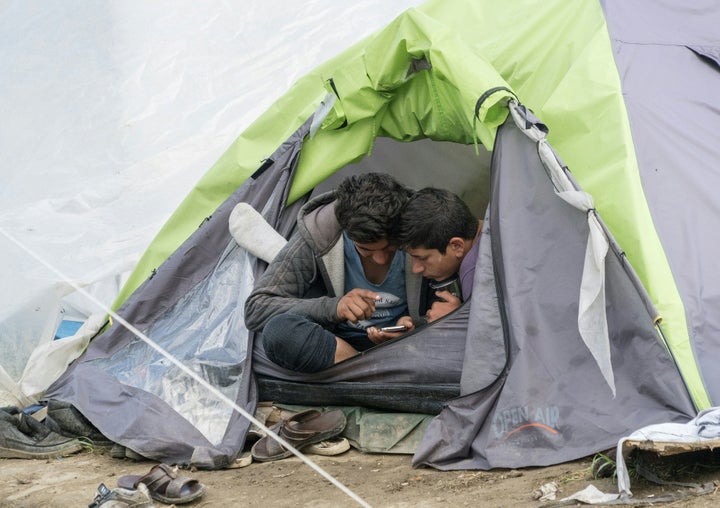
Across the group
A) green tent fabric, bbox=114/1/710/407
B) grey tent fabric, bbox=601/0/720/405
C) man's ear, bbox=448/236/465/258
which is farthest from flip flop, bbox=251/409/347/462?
grey tent fabric, bbox=601/0/720/405

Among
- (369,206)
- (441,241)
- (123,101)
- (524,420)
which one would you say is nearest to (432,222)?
(441,241)

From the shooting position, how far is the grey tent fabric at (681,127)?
294 centimetres

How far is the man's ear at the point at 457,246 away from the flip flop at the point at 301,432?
72cm

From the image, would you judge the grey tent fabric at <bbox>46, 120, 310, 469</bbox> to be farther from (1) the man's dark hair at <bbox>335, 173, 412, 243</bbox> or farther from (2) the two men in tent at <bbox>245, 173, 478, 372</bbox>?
(1) the man's dark hair at <bbox>335, 173, 412, 243</bbox>

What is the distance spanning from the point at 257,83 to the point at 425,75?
190cm

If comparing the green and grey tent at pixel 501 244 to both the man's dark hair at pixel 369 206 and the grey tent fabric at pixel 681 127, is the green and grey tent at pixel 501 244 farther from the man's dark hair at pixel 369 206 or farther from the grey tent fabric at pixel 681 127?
the man's dark hair at pixel 369 206

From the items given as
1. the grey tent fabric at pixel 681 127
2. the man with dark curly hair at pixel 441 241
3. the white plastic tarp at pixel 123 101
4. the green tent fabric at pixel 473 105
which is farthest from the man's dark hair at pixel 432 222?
the white plastic tarp at pixel 123 101

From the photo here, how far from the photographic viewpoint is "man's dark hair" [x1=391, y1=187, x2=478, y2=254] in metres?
3.45

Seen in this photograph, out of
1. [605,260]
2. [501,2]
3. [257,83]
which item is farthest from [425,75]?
[257,83]

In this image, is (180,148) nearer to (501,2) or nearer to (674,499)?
(501,2)

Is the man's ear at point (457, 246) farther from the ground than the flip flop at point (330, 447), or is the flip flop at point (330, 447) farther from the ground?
the man's ear at point (457, 246)

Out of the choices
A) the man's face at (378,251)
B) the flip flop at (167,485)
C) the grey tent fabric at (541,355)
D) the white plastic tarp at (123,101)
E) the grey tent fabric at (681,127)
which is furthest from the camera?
the white plastic tarp at (123,101)

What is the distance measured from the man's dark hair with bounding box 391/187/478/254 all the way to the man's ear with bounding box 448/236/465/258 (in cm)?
1

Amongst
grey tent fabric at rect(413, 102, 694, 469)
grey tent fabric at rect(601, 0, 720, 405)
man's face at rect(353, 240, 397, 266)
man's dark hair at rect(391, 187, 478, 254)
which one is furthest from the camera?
man's face at rect(353, 240, 397, 266)
